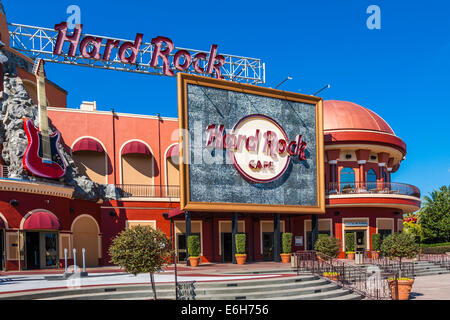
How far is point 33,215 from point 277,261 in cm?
1735

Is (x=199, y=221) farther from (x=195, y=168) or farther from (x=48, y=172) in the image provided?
(x=48, y=172)

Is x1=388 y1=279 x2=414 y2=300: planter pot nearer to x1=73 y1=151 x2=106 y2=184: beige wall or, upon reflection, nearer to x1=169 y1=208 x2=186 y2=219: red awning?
x1=169 y1=208 x2=186 y2=219: red awning

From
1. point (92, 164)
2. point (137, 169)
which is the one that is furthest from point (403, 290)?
point (92, 164)

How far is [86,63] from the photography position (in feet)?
121

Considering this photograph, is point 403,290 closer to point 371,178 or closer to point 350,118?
point 371,178

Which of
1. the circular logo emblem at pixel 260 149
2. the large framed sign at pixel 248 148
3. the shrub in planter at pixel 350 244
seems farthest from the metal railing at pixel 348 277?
the shrub in planter at pixel 350 244

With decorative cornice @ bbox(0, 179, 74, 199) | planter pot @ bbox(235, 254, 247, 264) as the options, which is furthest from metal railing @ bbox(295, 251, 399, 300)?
decorative cornice @ bbox(0, 179, 74, 199)

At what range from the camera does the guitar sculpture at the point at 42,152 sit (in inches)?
1119

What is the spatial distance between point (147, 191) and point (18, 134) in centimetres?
1142

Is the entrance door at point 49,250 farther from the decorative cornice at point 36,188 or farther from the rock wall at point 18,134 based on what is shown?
the rock wall at point 18,134

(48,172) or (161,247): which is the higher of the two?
(48,172)

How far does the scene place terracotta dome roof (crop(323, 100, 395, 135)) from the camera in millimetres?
40688
